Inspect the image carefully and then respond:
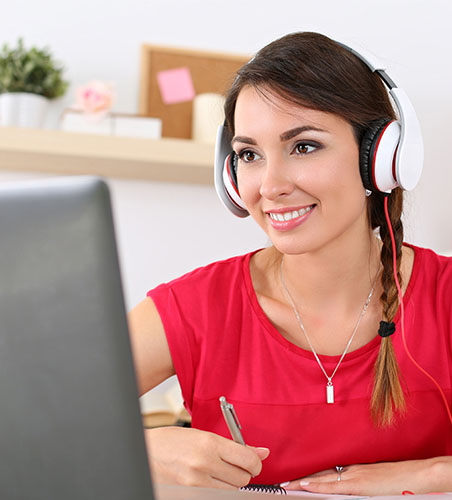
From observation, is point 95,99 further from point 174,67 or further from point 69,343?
point 69,343

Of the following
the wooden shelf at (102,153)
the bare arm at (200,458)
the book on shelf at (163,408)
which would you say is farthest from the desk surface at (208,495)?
the wooden shelf at (102,153)

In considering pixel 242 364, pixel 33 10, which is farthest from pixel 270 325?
pixel 33 10

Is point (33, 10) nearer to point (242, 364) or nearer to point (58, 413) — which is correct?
point (242, 364)

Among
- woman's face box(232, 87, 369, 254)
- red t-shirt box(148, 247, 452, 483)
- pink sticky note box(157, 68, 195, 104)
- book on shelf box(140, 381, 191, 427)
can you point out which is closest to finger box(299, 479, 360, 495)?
red t-shirt box(148, 247, 452, 483)

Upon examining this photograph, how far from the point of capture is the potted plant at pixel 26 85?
1.96m

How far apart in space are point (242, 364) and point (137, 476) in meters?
0.81

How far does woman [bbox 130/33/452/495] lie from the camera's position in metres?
1.08

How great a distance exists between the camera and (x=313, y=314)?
1.25m

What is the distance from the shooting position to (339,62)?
108 centimetres

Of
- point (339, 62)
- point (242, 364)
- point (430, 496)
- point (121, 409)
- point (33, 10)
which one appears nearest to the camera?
point (121, 409)

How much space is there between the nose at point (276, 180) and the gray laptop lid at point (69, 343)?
710mm

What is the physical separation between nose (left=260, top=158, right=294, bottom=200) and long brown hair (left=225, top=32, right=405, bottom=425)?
0.34 ft

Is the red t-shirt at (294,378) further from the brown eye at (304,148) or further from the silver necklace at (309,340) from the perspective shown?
the brown eye at (304,148)

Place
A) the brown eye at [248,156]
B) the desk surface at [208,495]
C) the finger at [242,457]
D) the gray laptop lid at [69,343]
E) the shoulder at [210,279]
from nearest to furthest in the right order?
the gray laptop lid at [69,343]
the desk surface at [208,495]
the finger at [242,457]
the brown eye at [248,156]
the shoulder at [210,279]
